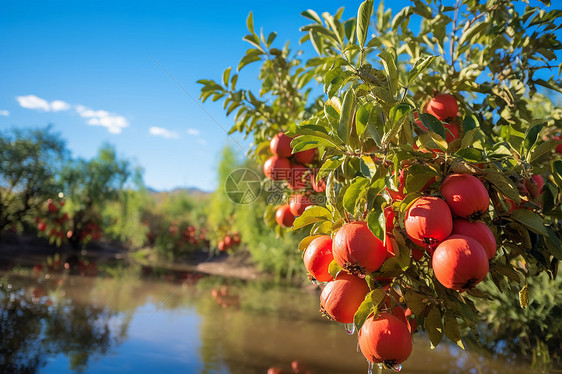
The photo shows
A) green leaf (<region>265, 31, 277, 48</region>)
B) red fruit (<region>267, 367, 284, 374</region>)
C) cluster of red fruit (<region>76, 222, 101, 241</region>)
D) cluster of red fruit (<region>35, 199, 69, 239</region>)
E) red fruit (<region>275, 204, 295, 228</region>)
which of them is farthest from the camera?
cluster of red fruit (<region>76, 222, 101, 241</region>)

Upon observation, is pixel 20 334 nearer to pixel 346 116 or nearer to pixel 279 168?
pixel 279 168

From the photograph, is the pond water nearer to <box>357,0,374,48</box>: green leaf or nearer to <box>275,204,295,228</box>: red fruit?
<box>275,204,295,228</box>: red fruit

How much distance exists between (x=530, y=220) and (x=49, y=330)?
4.06 metres

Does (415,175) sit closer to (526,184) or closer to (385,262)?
(385,262)

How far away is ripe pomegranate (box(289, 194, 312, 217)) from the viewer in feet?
3.91

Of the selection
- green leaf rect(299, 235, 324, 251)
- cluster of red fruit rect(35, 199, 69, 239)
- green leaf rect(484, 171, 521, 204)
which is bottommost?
cluster of red fruit rect(35, 199, 69, 239)

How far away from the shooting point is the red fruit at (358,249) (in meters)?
0.68

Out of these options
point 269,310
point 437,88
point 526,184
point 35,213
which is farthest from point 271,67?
point 35,213

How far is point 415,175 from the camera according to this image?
719mm

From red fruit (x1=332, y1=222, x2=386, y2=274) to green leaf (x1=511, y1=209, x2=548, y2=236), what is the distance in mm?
307

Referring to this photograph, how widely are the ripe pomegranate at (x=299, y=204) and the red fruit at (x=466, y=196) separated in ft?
1.83

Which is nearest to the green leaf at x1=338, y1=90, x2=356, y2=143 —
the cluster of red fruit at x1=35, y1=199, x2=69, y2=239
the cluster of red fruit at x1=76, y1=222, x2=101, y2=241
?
the cluster of red fruit at x1=35, y1=199, x2=69, y2=239

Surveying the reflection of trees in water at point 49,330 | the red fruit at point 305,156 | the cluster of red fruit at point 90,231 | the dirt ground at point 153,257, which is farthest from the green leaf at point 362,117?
the cluster of red fruit at point 90,231

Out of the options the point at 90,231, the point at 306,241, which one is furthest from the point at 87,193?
the point at 306,241
